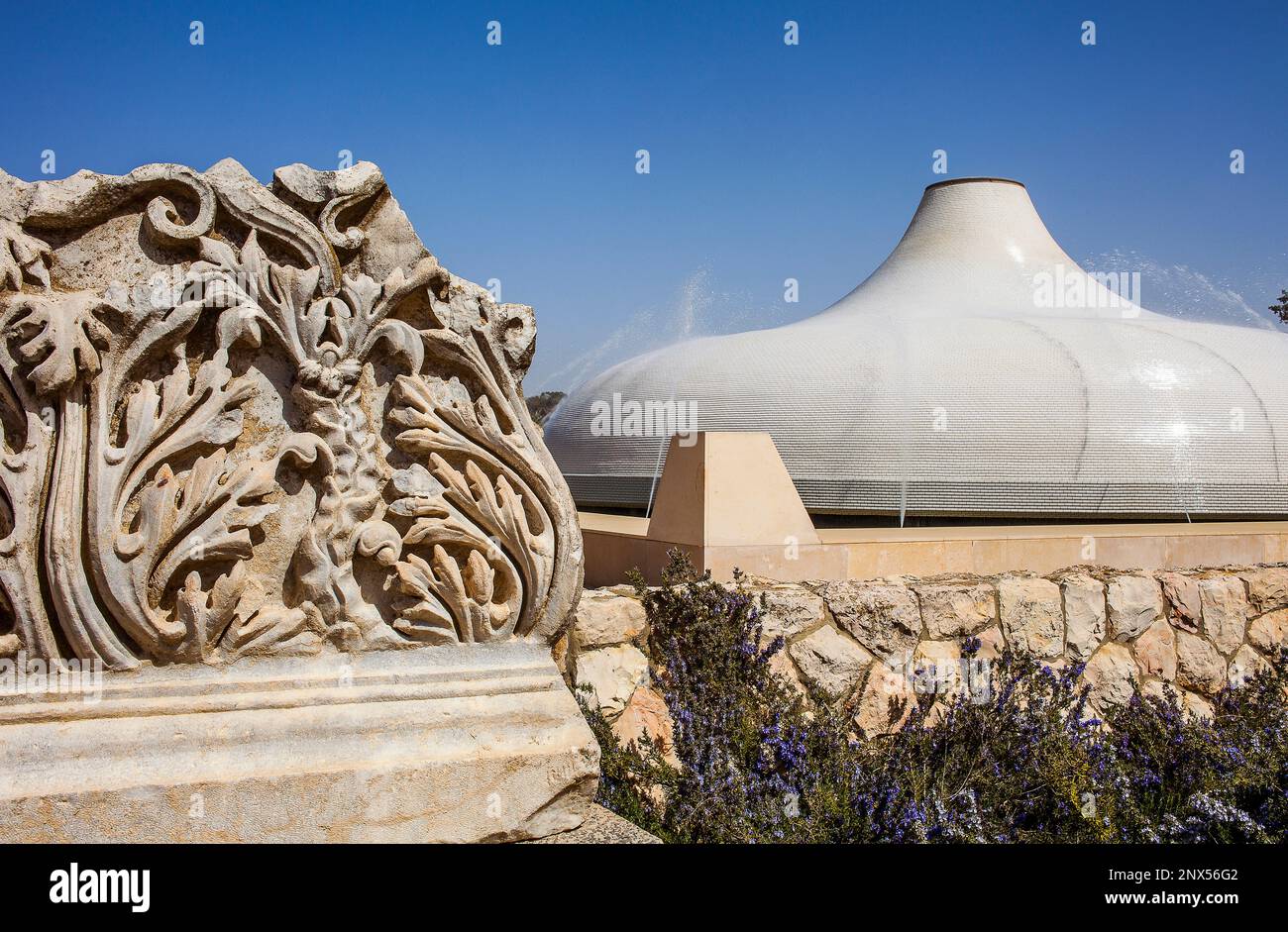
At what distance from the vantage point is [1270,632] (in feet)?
17.6

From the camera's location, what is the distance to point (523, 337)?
9.53 ft

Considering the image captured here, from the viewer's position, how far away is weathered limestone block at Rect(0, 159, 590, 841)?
246 cm

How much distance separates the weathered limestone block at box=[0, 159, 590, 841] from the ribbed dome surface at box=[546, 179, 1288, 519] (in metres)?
5.16

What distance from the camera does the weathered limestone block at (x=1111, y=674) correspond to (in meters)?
4.91

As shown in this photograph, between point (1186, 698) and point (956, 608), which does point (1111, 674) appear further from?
point (956, 608)

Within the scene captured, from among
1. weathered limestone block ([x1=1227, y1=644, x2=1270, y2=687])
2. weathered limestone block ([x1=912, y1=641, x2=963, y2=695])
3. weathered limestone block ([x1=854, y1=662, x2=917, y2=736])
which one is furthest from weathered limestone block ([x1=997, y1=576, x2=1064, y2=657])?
weathered limestone block ([x1=1227, y1=644, x2=1270, y2=687])

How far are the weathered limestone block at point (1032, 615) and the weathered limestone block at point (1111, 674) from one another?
0.22 meters

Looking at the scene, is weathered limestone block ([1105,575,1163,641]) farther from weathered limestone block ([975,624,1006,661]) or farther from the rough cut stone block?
the rough cut stone block

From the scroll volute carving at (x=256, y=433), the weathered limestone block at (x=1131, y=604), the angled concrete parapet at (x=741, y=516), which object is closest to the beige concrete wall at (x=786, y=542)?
the angled concrete parapet at (x=741, y=516)

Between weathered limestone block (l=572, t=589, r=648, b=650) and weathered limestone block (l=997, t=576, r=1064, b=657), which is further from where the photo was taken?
weathered limestone block (l=997, t=576, r=1064, b=657)

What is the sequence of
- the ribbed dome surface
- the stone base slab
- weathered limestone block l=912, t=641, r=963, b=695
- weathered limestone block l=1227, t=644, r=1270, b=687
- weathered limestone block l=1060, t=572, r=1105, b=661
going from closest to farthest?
1. the stone base slab
2. weathered limestone block l=912, t=641, r=963, b=695
3. weathered limestone block l=1060, t=572, r=1105, b=661
4. weathered limestone block l=1227, t=644, r=1270, b=687
5. the ribbed dome surface

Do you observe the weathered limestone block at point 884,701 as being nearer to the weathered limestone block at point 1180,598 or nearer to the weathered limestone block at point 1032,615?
the weathered limestone block at point 1032,615
